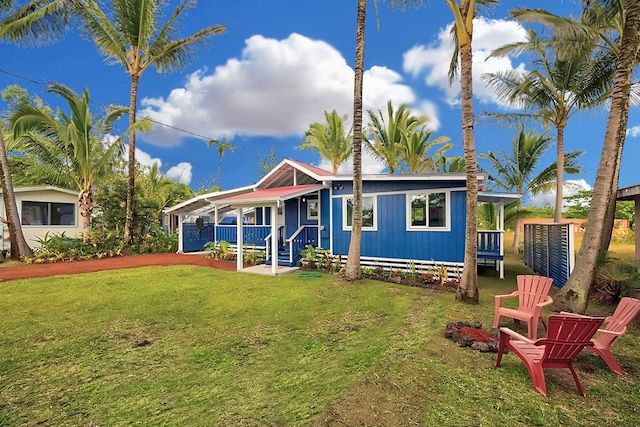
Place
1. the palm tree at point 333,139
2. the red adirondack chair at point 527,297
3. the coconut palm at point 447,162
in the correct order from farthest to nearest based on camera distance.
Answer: the palm tree at point 333,139 → the coconut palm at point 447,162 → the red adirondack chair at point 527,297

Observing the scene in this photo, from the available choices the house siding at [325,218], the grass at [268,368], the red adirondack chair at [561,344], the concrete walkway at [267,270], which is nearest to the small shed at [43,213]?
the grass at [268,368]

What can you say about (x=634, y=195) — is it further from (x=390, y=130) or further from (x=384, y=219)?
(x=390, y=130)

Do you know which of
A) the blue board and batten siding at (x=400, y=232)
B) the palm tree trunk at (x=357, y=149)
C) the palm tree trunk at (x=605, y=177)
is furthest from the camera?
the blue board and batten siding at (x=400, y=232)

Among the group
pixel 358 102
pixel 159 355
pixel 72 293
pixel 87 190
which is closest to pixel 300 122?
pixel 87 190

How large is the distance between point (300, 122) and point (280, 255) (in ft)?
63.4

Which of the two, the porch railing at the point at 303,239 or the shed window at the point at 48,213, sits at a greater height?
the shed window at the point at 48,213

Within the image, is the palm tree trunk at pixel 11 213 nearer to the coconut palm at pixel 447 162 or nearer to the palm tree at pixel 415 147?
the palm tree at pixel 415 147

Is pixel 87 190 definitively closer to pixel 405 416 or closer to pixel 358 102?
pixel 358 102

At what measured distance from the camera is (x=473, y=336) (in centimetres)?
488

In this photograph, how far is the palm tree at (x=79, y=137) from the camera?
43.7 ft

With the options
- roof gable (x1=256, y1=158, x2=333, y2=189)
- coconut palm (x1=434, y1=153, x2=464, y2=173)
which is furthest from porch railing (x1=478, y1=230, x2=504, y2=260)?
coconut palm (x1=434, y1=153, x2=464, y2=173)

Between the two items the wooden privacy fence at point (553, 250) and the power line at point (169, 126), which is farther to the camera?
the power line at point (169, 126)

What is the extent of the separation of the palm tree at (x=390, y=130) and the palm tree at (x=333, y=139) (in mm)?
3515

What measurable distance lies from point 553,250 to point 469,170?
15.6 ft
